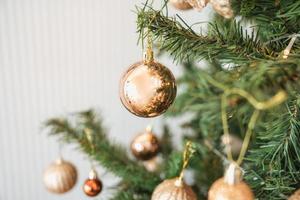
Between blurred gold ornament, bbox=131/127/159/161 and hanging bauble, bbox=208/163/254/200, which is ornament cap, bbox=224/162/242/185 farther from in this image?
blurred gold ornament, bbox=131/127/159/161

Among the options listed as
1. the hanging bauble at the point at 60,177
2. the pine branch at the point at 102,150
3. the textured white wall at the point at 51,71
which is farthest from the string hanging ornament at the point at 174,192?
the textured white wall at the point at 51,71

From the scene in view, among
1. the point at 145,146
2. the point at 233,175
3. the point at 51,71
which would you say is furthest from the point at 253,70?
the point at 51,71

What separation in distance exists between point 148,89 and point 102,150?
222 millimetres

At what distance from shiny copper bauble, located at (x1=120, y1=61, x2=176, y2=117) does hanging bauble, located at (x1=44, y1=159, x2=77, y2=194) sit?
0.26 meters

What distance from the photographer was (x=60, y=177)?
0.51m

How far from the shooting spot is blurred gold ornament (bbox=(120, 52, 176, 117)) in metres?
0.28

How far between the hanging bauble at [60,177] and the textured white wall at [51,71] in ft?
0.81

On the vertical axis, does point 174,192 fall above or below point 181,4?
below

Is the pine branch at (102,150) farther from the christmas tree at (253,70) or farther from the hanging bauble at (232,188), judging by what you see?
the hanging bauble at (232,188)

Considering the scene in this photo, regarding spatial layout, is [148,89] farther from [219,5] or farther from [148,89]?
[219,5]

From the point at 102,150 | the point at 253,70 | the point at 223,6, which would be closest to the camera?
the point at 253,70

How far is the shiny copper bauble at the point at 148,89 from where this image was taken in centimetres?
28

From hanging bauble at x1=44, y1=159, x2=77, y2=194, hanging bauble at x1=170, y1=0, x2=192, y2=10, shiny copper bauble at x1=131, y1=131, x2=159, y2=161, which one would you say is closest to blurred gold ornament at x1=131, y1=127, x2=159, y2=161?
shiny copper bauble at x1=131, y1=131, x2=159, y2=161

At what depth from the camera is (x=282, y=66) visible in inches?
8.0
